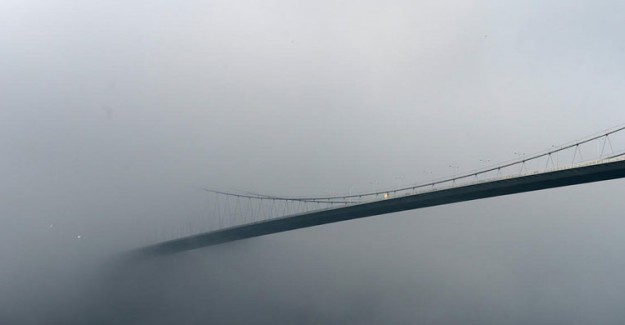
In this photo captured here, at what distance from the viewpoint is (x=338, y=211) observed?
193ft

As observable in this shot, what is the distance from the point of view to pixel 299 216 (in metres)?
59.8

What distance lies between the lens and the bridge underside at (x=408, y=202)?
135 feet

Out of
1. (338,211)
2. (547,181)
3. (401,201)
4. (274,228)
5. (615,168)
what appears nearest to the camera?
(615,168)

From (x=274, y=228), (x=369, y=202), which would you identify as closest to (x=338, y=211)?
(x=369, y=202)

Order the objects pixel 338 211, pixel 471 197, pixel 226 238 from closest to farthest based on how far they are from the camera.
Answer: pixel 471 197
pixel 338 211
pixel 226 238

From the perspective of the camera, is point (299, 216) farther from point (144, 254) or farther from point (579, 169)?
point (579, 169)

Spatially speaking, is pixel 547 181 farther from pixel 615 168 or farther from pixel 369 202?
pixel 369 202

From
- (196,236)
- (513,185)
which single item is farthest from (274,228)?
(513,185)

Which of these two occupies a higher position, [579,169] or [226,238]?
[579,169]

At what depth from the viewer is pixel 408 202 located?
53.8 metres

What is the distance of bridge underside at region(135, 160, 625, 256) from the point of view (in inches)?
1614

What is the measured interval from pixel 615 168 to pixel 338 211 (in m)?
25.9

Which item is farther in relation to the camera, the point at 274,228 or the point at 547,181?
the point at 274,228

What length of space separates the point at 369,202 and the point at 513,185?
14.1m
